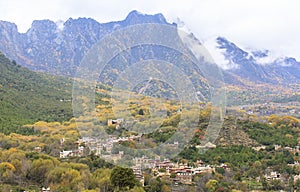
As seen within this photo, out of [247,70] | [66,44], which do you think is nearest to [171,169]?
[66,44]

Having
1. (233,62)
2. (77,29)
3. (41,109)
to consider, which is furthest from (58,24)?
(41,109)

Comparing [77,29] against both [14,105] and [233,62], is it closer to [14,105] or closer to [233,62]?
[233,62]

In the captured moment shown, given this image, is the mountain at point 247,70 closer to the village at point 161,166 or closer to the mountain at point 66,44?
the mountain at point 66,44

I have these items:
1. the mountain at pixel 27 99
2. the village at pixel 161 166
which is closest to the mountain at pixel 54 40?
the mountain at pixel 27 99

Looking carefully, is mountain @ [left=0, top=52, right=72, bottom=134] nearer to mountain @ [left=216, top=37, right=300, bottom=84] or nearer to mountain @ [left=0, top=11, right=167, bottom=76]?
mountain @ [left=0, top=11, right=167, bottom=76]

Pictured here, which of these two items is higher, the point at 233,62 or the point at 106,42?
the point at 233,62

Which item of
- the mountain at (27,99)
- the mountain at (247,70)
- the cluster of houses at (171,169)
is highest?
the mountain at (247,70)

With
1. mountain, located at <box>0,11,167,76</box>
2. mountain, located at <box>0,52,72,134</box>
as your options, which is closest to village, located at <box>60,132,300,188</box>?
mountain, located at <box>0,52,72,134</box>

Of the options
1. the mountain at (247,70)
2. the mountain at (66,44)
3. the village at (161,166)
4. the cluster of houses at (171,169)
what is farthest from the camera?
the mountain at (247,70)
